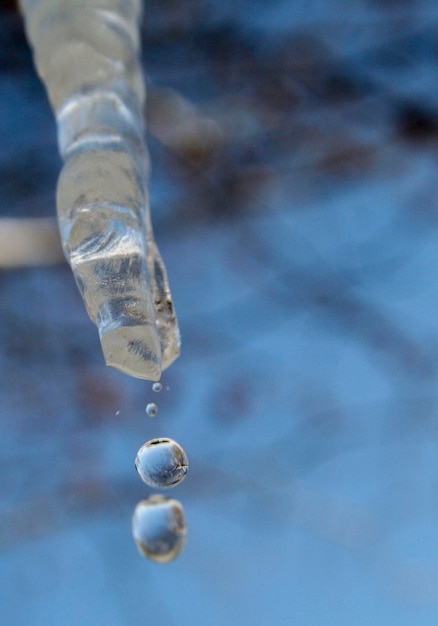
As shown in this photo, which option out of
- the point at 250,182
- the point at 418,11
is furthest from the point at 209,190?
the point at 418,11

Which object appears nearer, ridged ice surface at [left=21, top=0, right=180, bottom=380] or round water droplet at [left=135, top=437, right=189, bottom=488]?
ridged ice surface at [left=21, top=0, right=180, bottom=380]

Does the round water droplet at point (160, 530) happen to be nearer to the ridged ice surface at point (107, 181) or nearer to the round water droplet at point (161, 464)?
the round water droplet at point (161, 464)

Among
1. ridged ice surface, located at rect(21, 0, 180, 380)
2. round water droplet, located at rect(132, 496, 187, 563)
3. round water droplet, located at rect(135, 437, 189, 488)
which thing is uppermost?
ridged ice surface, located at rect(21, 0, 180, 380)

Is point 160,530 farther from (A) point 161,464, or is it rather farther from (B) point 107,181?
(B) point 107,181

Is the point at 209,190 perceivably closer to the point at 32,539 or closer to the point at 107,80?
the point at 32,539

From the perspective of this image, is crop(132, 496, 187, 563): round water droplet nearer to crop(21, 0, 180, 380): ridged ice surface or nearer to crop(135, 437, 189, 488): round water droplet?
crop(135, 437, 189, 488): round water droplet

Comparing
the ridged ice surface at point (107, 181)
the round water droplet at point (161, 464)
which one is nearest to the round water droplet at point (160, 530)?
the round water droplet at point (161, 464)

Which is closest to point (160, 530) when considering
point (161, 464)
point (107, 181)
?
point (161, 464)

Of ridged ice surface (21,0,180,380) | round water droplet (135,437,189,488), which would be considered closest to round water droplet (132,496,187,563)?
round water droplet (135,437,189,488)
